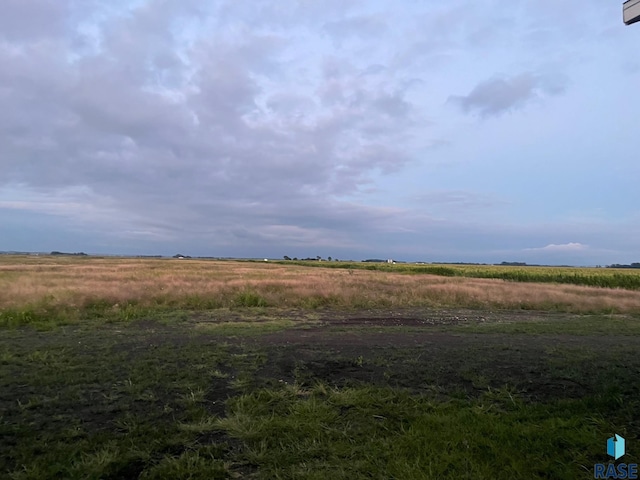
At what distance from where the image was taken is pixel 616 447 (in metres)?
4.20

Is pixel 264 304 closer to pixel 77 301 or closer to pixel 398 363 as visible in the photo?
pixel 77 301

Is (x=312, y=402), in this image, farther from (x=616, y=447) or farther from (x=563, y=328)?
(x=563, y=328)

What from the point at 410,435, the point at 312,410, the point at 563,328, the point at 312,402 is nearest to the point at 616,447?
the point at 410,435

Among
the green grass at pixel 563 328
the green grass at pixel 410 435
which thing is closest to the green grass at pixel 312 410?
the green grass at pixel 410 435

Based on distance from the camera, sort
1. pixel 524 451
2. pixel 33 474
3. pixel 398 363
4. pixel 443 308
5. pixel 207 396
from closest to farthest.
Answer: pixel 33 474
pixel 524 451
pixel 207 396
pixel 398 363
pixel 443 308

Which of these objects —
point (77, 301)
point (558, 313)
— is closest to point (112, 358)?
point (77, 301)

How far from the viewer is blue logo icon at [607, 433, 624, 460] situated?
13.6ft

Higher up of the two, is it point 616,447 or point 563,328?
point 616,447

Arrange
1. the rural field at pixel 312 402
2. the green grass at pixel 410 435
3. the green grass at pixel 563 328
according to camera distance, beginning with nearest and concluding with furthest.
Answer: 1. the green grass at pixel 410 435
2. the rural field at pixel 312 402
3. the green grass at pixel 563 328

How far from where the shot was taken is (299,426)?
491cm

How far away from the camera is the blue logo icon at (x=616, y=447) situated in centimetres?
416

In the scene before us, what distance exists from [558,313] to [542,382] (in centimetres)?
1494

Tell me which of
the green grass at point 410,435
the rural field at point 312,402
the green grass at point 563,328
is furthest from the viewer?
the green grass at point 563,328

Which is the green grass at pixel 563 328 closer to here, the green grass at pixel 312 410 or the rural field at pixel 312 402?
the rural field at pixel 312 402
